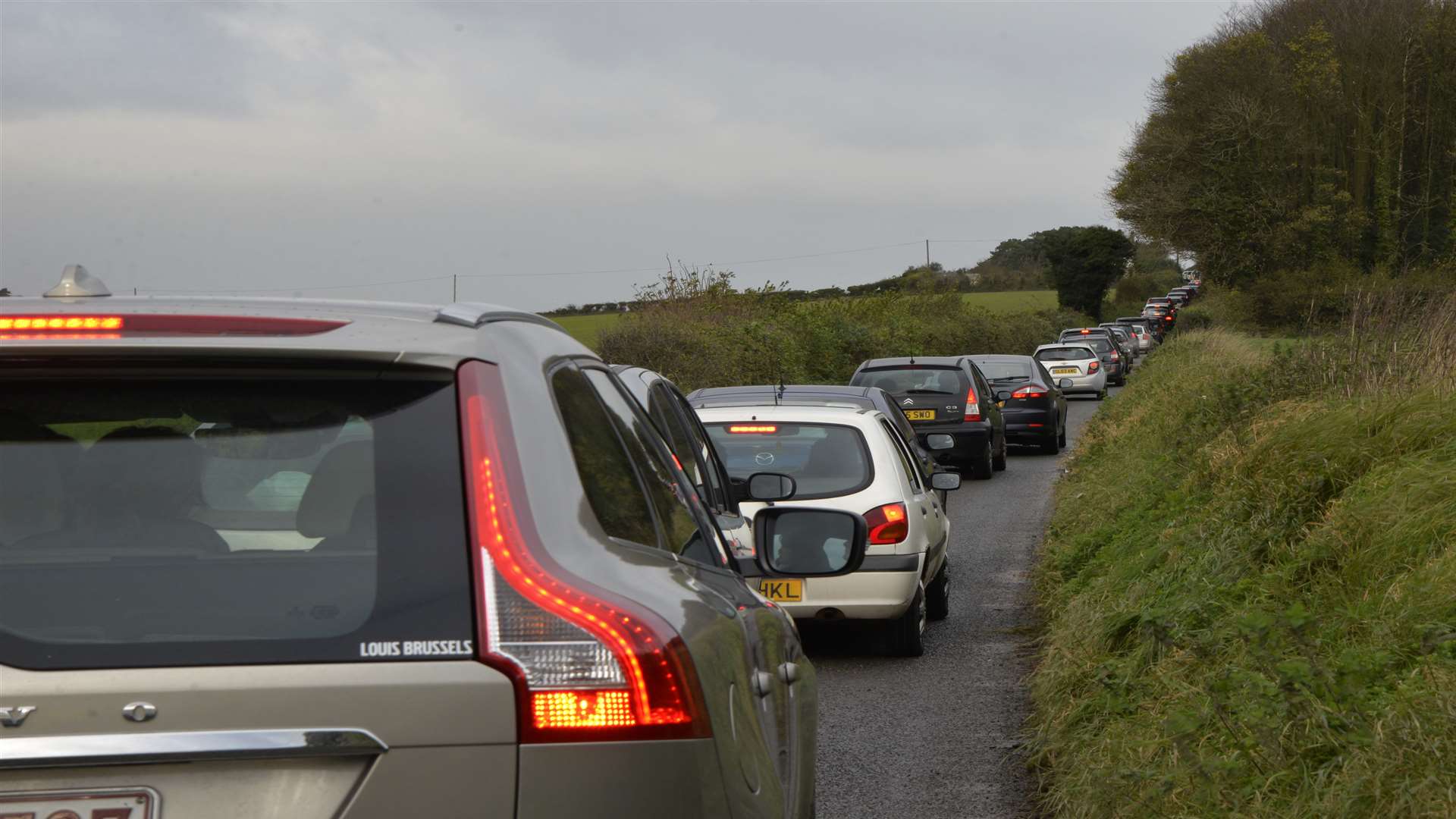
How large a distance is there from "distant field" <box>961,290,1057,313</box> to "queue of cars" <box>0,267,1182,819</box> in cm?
5670

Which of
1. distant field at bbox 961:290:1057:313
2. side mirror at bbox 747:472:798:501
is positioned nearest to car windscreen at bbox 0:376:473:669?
side mirror at bbox 747:472:798:501

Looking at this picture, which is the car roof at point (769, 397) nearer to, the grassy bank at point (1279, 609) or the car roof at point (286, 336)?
the grassy bank at point (1279, 609)

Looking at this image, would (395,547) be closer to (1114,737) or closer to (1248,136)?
(1114,737)

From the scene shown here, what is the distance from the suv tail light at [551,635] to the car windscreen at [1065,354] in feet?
106

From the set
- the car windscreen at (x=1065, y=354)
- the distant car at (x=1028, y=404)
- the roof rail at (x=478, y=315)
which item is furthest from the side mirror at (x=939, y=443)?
the car windscreen at (x=1065, y=354)

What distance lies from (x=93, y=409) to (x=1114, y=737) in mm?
4225

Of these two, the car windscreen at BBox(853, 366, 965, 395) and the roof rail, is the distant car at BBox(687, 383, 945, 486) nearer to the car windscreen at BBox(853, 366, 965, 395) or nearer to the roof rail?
→ the roof rail

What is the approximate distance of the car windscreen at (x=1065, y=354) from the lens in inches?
1319

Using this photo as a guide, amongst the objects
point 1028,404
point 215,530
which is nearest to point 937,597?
point 215,530

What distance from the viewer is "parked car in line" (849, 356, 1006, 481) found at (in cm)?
1817

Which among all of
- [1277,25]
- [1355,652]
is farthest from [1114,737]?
[1277,25]

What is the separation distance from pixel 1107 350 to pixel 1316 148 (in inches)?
553

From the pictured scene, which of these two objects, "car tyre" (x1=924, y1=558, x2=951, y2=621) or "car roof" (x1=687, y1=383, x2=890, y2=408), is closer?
"car roof" (x1=687, y1=383, x2=890, y2=408)

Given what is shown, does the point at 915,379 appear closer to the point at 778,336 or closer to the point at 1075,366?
the point at 778,336
